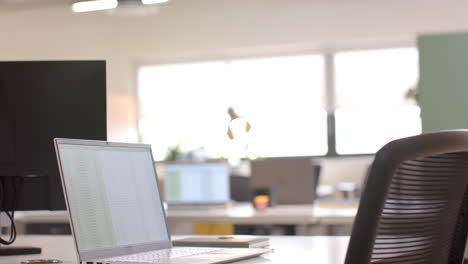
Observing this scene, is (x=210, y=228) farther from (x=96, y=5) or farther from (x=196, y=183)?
(x=96, y=5)

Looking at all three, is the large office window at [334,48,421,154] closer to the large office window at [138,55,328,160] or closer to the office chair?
the large office window at [138,55,328,160]

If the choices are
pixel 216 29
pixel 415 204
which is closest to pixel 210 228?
pixel 415 204

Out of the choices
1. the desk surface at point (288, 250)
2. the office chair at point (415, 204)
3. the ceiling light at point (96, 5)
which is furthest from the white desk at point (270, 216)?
the ceiling light at point (96, 5)

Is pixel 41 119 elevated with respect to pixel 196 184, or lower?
elevated

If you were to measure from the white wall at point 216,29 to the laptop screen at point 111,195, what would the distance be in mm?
7111

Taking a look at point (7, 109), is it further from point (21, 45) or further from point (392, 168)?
point (21, 45)

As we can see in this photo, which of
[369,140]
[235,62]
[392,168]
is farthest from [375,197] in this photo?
[235,62]

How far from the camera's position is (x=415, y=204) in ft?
3.56

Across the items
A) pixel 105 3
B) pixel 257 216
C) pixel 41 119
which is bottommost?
pixel 257 216

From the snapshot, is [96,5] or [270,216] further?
[96,5]

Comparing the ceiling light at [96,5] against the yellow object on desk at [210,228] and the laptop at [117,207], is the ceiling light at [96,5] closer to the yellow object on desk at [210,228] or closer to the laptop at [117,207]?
the yellow object on desk at [210,228]

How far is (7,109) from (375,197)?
1328 mm

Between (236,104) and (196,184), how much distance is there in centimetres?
472

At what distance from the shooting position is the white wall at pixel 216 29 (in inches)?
338
